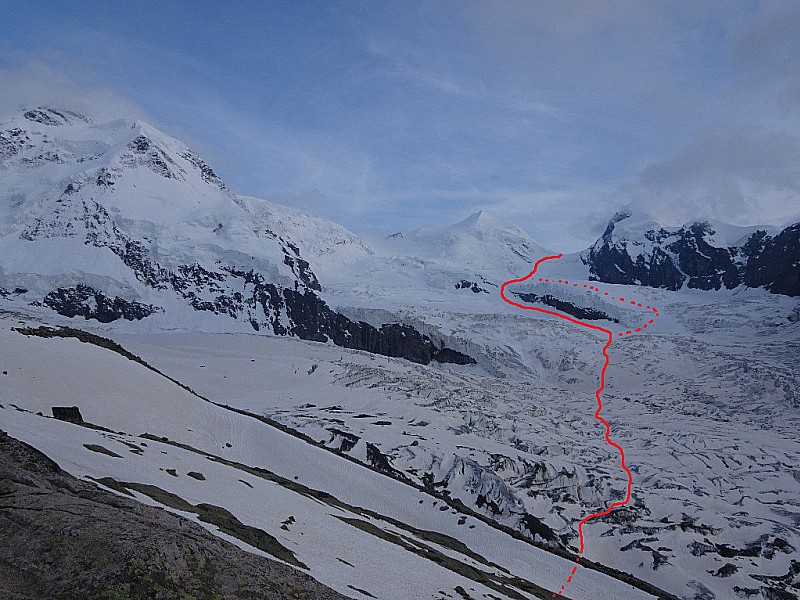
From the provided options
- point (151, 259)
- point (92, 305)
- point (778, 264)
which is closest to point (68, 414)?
point (92, 305)

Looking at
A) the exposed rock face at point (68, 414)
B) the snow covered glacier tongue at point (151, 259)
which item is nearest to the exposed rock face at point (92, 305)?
the snow covered glacier tongue at point (151, 259)

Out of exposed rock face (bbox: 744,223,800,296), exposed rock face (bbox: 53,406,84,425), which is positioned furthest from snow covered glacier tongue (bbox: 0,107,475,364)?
exposed rock face (bbox: 744,223,800,296)

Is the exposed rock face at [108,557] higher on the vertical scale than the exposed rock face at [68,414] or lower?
higher

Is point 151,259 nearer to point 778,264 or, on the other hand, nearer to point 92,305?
point 92,305

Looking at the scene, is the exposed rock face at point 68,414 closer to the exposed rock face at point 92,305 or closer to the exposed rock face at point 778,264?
the exposed rock face at point 92,305

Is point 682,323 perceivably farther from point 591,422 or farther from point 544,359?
point 591,422

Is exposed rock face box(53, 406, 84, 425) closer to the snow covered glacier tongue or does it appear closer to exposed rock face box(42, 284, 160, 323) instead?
the snow covered glacier tongue
